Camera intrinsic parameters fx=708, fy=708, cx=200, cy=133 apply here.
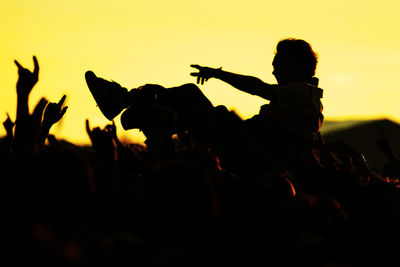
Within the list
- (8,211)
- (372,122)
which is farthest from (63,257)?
(372,122)

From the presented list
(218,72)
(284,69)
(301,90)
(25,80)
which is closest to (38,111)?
(25,80)

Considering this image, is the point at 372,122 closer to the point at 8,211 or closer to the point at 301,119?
the point at 301,119

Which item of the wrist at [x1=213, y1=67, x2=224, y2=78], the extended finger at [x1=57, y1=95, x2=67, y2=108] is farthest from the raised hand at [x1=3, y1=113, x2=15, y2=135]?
the wrist at [x1=213, y1=67, x2=224, y2=78]

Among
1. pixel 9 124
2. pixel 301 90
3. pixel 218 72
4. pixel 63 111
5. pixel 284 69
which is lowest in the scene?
pixel 9 124

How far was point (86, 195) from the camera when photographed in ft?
10.9

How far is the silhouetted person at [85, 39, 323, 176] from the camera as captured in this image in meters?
5.93

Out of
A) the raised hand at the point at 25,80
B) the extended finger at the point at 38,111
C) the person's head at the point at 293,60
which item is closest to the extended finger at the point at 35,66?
the raised hand at the point at 25,80

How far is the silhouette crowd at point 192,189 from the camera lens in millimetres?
2928

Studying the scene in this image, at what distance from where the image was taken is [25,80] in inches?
181

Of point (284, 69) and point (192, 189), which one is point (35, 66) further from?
point (284, 69)

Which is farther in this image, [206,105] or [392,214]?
[206,105]

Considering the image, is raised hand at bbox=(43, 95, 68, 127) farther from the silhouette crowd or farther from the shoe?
the shoe

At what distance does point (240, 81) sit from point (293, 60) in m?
0.84

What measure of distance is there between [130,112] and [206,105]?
665 mm
